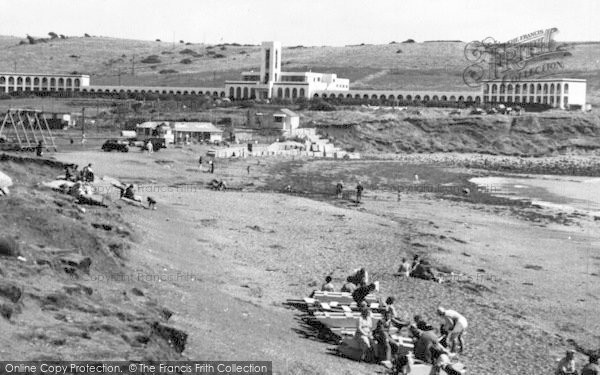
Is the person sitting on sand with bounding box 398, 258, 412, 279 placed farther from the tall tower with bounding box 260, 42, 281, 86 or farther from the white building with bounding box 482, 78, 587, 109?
the tall tower with bounding box 260, 42, 281, 86

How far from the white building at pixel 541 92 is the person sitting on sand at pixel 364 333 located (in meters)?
90.7

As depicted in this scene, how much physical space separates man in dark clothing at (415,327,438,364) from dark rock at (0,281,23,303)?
236 inches

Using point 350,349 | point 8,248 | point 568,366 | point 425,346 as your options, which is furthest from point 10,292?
point 568,366

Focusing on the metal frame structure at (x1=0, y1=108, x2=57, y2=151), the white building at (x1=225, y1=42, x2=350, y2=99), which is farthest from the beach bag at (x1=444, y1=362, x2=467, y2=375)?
the white building at (x1=225, y1=42, x2=350, y2=99)

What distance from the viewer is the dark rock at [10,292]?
11484 mm

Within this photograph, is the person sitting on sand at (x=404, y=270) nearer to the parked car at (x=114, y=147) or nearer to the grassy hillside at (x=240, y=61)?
the parked car at (x=114, y=147)

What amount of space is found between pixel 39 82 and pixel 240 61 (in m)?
48.7

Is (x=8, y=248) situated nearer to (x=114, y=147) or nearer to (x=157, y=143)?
(x=114, y=147)

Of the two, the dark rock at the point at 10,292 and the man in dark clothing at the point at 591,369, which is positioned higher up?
the dark rock at the point at 10,292

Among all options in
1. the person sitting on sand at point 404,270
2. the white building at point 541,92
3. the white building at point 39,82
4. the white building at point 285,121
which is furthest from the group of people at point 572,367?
the white building at point 39,82

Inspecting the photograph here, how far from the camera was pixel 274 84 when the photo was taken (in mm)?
105875

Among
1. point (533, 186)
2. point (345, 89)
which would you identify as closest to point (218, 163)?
point (533, 186)

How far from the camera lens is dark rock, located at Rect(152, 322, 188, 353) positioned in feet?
39.2

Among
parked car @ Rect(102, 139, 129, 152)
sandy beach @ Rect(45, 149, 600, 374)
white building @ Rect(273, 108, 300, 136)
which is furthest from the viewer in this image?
white building @ Rect(273, 108, 300, 136)
